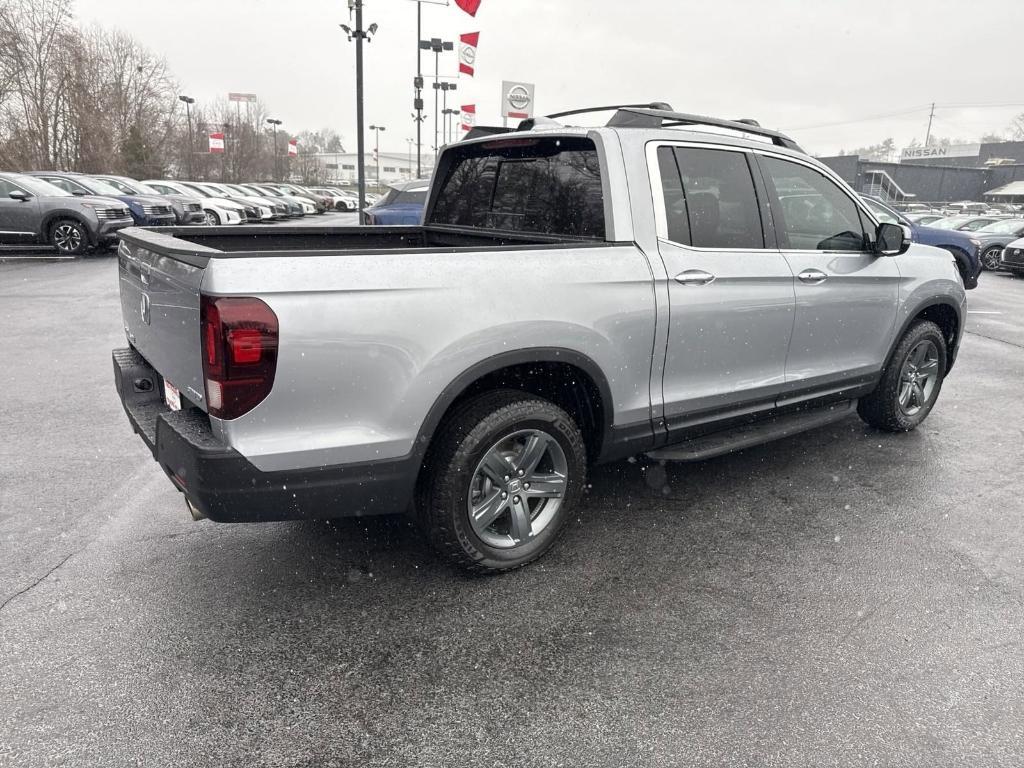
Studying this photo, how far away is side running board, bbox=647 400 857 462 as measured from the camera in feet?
12.1

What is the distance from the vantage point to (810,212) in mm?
4266

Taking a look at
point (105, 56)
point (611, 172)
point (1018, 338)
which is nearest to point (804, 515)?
point (611, 172)

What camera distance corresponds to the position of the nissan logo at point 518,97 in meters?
15.0

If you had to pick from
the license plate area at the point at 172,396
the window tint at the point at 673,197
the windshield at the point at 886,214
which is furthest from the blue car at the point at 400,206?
the license plate area at the point at 172,396

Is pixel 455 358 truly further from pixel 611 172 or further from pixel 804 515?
pixel 804 515

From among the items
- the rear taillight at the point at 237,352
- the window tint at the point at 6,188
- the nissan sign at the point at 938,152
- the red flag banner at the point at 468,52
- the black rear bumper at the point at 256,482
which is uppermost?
the nissan sign at the point at 938,152

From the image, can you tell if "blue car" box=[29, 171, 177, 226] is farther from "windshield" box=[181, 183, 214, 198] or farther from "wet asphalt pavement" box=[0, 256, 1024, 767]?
"wet asphalt pavement" box=[0, 256, 1024, 767]

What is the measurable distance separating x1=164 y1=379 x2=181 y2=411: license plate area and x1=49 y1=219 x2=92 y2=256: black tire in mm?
14889

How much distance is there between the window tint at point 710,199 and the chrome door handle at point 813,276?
327 mm

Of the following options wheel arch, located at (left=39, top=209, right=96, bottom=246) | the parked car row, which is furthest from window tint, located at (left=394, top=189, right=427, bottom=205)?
wheel arch, located at (left=39, top=209, right=96, bottom=246)

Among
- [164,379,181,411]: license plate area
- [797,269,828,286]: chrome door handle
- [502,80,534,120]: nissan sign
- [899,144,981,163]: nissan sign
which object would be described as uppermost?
[899,144,981,163]: nissan sign

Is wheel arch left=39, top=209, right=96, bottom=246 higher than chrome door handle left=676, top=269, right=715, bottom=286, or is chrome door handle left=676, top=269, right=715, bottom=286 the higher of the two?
chrome door handle left=676, top=269, right=715, bottom=286

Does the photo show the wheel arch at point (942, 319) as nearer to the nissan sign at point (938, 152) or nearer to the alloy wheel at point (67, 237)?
the alloy wheel at point (67, 237)

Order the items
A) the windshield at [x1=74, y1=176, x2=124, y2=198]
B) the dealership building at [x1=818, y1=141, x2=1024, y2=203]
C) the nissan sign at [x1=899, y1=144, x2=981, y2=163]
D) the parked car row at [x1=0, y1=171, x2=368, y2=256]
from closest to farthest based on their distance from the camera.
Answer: the parked car row at [x1=0, y1=171, x2=368, y2=256]
the windshield at [x1=74, y1=176, x2=124, y2=198]
the dealership building at [x1=818, y1=141, x2=1024, y2=203]
the nissan sign at [x1=899, y1=144, x2=981, y2=163]
